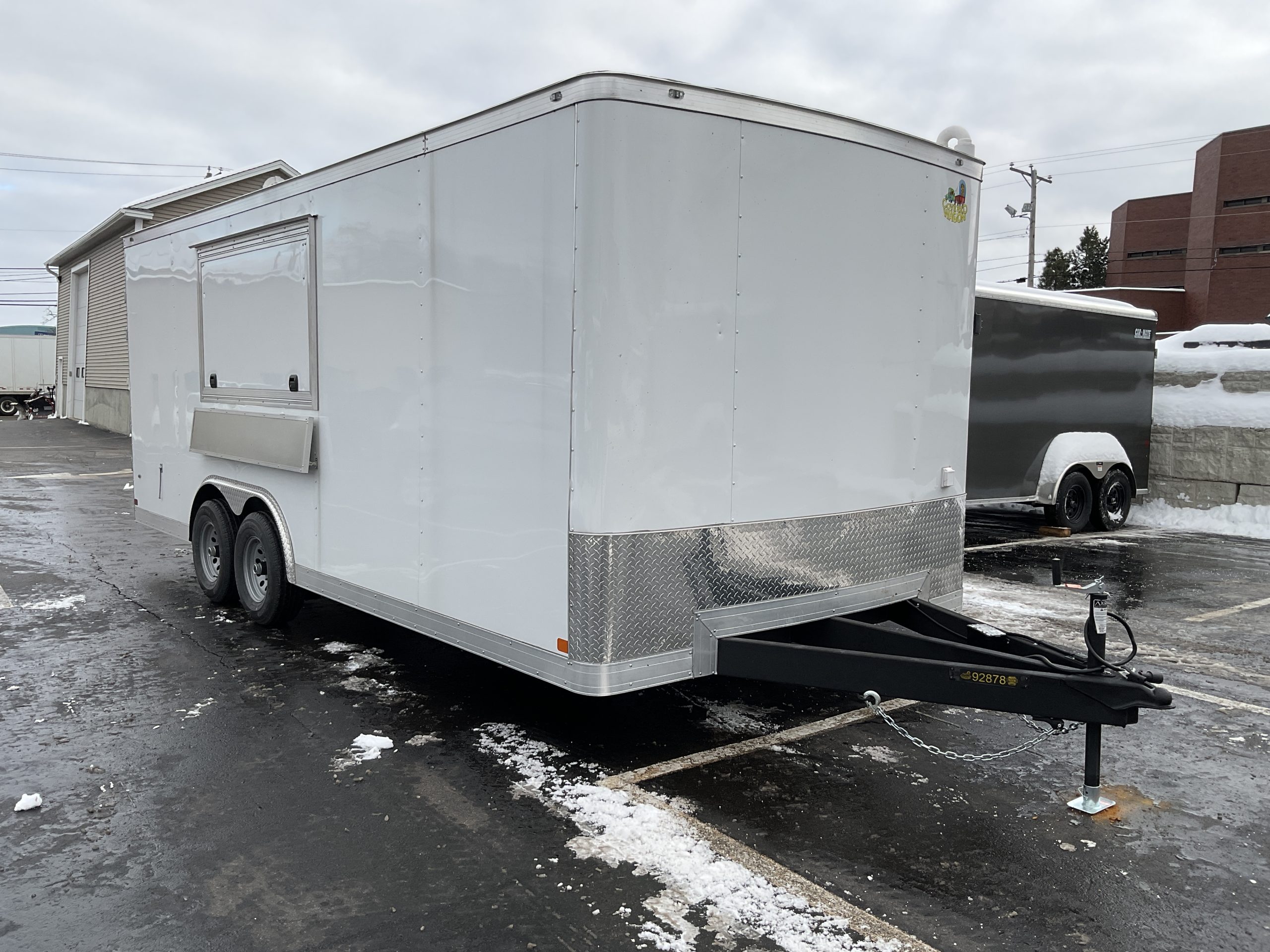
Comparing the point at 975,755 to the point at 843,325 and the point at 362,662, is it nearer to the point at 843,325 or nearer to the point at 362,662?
the point at 843,325

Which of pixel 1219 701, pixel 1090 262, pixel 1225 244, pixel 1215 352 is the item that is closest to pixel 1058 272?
pixel 1090 262

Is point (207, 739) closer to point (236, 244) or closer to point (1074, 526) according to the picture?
point (236, 244)

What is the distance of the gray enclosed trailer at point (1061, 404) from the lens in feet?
36.4

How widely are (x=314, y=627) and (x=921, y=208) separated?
16.8 ft

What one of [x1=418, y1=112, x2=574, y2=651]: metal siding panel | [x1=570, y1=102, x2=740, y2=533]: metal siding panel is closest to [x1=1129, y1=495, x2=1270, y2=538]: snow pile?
[x1=570, y1=102, x2=740, y2=533]: metal siding panel

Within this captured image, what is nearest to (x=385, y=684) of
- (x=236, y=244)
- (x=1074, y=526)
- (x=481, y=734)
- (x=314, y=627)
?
(x=481, y=734)

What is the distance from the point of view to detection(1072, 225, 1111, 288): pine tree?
60938 millimetres

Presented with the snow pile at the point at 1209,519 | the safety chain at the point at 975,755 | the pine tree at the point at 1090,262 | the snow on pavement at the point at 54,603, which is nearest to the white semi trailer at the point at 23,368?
the snow on pavement at the point at 54,603

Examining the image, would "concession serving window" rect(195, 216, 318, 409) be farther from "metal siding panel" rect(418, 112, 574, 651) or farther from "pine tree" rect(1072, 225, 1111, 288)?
"pine tree" rect(1072, 225, 1111, 288)

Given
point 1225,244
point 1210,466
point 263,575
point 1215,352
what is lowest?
point 263,575

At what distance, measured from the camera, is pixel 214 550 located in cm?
764

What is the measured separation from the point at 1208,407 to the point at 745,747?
11592 millimetres

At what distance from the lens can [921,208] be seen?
501cm

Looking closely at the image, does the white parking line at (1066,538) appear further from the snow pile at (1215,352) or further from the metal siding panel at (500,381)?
the metal siding panel at (500,381)
